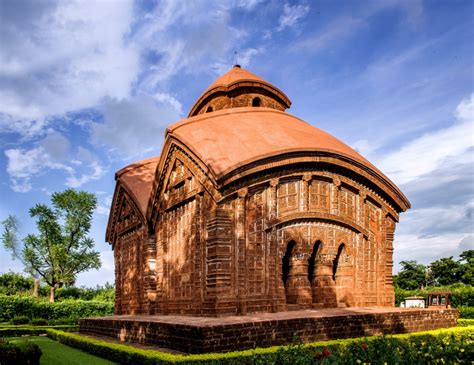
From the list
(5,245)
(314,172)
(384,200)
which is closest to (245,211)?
(314,172)

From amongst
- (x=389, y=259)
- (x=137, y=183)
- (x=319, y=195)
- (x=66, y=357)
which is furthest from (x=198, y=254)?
(x=389, y=259)

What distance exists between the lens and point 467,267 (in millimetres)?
43531

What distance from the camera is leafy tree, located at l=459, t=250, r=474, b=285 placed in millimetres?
40759

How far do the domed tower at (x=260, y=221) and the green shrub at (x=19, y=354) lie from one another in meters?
3.92

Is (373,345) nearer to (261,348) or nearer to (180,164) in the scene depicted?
(261,348)

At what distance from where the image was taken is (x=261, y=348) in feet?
29.5

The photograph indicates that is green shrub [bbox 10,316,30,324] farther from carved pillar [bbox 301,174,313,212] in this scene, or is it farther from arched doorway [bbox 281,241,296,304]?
carved pillar [bbox 301,174,313,212]

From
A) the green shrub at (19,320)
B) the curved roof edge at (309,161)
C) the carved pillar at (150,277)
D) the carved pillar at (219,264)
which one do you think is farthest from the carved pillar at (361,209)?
the green shrub at (19,320)

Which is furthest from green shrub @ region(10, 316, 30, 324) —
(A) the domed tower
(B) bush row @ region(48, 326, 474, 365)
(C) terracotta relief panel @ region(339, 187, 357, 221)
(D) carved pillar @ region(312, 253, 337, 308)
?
(C) terracotta relief panel @ region(339, 187, 357, 221)

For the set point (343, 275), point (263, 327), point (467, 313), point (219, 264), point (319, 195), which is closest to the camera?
point (263, 327)

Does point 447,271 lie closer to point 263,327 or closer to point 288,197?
point 288,197

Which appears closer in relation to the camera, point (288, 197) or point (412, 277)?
point (288, 197)

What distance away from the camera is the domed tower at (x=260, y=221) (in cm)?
1135

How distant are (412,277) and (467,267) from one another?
5.93m
